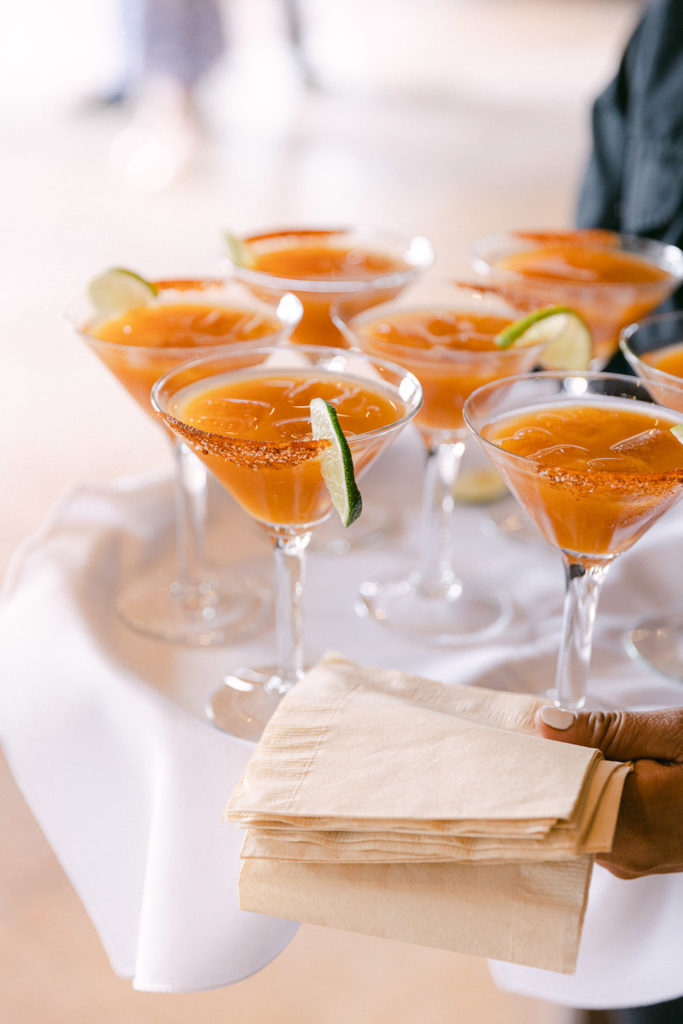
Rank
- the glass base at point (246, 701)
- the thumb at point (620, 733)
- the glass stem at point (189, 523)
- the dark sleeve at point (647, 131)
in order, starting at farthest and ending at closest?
the dark sleeve at point (647, 131), the glass stem at point (189, 523), the glass base at point (246, 701), the thumb at point (620, 733)

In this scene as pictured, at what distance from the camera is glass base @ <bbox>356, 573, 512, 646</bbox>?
4.09ft

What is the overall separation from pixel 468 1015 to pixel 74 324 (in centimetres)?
119

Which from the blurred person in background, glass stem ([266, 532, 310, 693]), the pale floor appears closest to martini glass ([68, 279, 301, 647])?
glass stem ([266, 532, 310, 693])

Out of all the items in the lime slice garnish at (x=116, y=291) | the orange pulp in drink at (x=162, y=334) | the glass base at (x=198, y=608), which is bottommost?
the glass base at (x=198, y=608)

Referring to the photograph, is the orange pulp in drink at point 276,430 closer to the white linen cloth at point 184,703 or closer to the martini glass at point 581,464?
the martini glass at point 581,464

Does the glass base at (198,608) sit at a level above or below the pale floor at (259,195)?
above

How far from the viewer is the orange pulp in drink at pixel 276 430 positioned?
0.96 m

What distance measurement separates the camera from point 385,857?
82 centimetres

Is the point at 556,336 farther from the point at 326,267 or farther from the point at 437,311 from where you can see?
the point at 326,267

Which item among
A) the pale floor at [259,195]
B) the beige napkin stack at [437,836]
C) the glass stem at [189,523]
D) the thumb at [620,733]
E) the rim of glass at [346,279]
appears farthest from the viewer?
the pale floor at [259,195]

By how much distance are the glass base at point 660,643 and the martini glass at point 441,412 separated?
153 millimetres

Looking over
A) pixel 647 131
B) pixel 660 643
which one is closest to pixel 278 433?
pixel 660 643

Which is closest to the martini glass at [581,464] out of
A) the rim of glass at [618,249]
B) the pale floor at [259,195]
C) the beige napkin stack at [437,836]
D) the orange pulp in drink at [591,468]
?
the orange pulp in drink at [591,468]

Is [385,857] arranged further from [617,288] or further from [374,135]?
[374,135]
